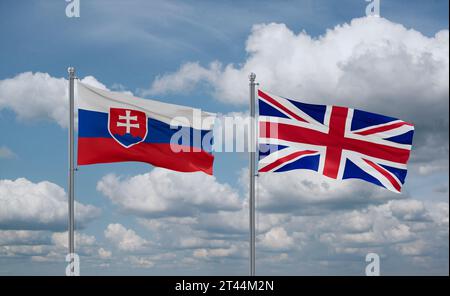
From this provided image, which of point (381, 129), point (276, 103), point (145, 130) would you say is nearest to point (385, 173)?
point (381, 129)

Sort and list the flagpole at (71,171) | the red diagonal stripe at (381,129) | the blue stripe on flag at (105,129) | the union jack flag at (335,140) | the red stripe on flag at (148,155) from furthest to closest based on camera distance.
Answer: the red diagonal stripe at (381,129) < the union jack flag at (335,140) < the blue stripe on flag at (105,129) < the red stripe on flag at (148,155) < the flagpole at (71,171)

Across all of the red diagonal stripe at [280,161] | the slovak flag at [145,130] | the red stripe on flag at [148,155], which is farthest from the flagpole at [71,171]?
the red diagonal stripe at [280,161]

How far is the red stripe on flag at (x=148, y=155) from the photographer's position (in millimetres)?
27391

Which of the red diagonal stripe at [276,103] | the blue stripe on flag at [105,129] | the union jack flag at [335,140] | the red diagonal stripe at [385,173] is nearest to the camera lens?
the blue stripe on flag at [105,129]

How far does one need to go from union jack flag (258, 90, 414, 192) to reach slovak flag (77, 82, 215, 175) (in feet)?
8.32

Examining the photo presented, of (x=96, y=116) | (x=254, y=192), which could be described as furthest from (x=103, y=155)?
(x=254, y=192)

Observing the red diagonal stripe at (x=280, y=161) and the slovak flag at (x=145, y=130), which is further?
the red diagonal stripe at (x=280, y=161)

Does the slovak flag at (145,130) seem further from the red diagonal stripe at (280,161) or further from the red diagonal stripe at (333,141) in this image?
the red diagonal stripe at (333,141)

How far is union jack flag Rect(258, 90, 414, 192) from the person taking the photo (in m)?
28.4

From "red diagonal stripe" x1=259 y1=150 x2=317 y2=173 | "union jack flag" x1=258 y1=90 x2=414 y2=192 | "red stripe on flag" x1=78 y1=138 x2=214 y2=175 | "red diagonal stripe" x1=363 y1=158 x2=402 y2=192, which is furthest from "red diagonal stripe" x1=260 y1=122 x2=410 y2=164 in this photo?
"red stripe on flag" x1=78 y1=138 x2=214 y2=175

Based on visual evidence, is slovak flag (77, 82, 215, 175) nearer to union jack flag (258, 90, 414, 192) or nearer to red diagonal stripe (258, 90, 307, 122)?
red diagonal stripe (258, 90, 307, 122)
